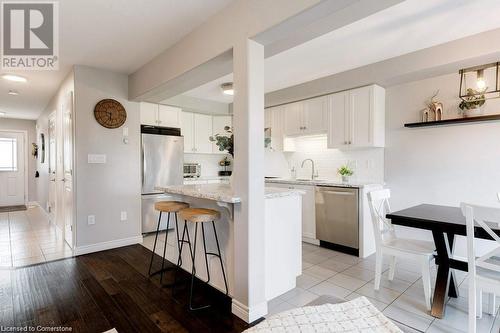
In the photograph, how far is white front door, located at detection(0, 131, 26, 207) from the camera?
7312mm

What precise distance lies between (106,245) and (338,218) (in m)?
3.22

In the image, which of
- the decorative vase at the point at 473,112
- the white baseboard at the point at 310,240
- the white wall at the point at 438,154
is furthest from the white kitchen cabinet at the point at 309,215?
the decorative vase at the point at 473,112

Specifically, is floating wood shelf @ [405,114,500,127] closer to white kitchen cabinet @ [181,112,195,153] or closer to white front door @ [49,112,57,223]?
white kitchen cabinet @ [181,112,195,153]

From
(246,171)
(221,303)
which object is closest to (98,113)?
(246,171)

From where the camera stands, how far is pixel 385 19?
2.40 meters

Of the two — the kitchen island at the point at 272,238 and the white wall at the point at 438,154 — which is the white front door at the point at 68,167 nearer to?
the kitchen island at the point at 272,238

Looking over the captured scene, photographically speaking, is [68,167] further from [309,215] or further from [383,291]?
[383,291]

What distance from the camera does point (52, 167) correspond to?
17.0ft

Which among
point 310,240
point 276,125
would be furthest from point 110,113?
point 310,240

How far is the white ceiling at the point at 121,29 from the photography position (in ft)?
7.26

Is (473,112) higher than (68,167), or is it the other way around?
(473,112)

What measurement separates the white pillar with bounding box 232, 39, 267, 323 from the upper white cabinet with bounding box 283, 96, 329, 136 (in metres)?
2.30

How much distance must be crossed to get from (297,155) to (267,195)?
2.84 metres

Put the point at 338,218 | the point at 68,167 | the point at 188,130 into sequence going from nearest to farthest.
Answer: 1. the point at 338,218
2. the point at 68,167
3. the point at 188,130
